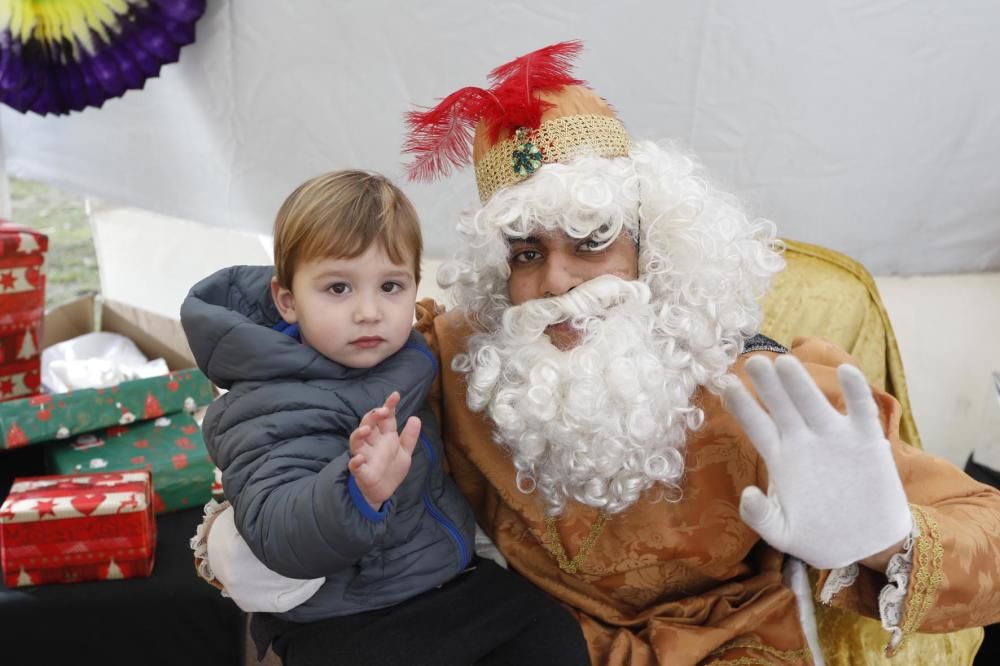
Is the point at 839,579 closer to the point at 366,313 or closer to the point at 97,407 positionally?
the point at 366,313

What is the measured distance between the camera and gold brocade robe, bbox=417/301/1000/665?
1.47m

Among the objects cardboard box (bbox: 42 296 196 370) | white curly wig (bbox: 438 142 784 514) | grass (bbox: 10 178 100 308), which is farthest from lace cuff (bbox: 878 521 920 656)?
grass (bbox: 10 178 100 308)

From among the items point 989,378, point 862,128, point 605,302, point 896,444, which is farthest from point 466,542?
point 989,378

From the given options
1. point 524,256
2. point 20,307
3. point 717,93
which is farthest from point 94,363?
point 717,93

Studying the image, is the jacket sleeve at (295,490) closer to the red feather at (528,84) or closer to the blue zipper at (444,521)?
the blue zipper at (444,521)

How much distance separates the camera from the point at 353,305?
4.67 feet

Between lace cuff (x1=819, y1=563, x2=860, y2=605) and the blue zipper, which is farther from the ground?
lace cuff (x1=819, y1=563, x2=860, y2=605)

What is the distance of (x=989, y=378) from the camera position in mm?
2338

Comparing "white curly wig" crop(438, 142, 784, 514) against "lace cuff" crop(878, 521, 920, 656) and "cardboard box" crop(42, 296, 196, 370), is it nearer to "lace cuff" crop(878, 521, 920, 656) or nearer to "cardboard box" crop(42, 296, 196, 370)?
"lace cuff" crop(878, 521, 920, 656)

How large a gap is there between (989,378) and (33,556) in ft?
7.86

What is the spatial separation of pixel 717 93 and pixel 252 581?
1.60 meters

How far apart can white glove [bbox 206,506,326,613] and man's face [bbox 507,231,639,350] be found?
60cm

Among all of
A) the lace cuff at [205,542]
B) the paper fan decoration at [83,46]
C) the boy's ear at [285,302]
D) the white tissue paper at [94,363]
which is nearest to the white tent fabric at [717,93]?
the paper fan decoration at [83,46]

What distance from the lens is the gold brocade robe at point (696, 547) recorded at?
147 cm
